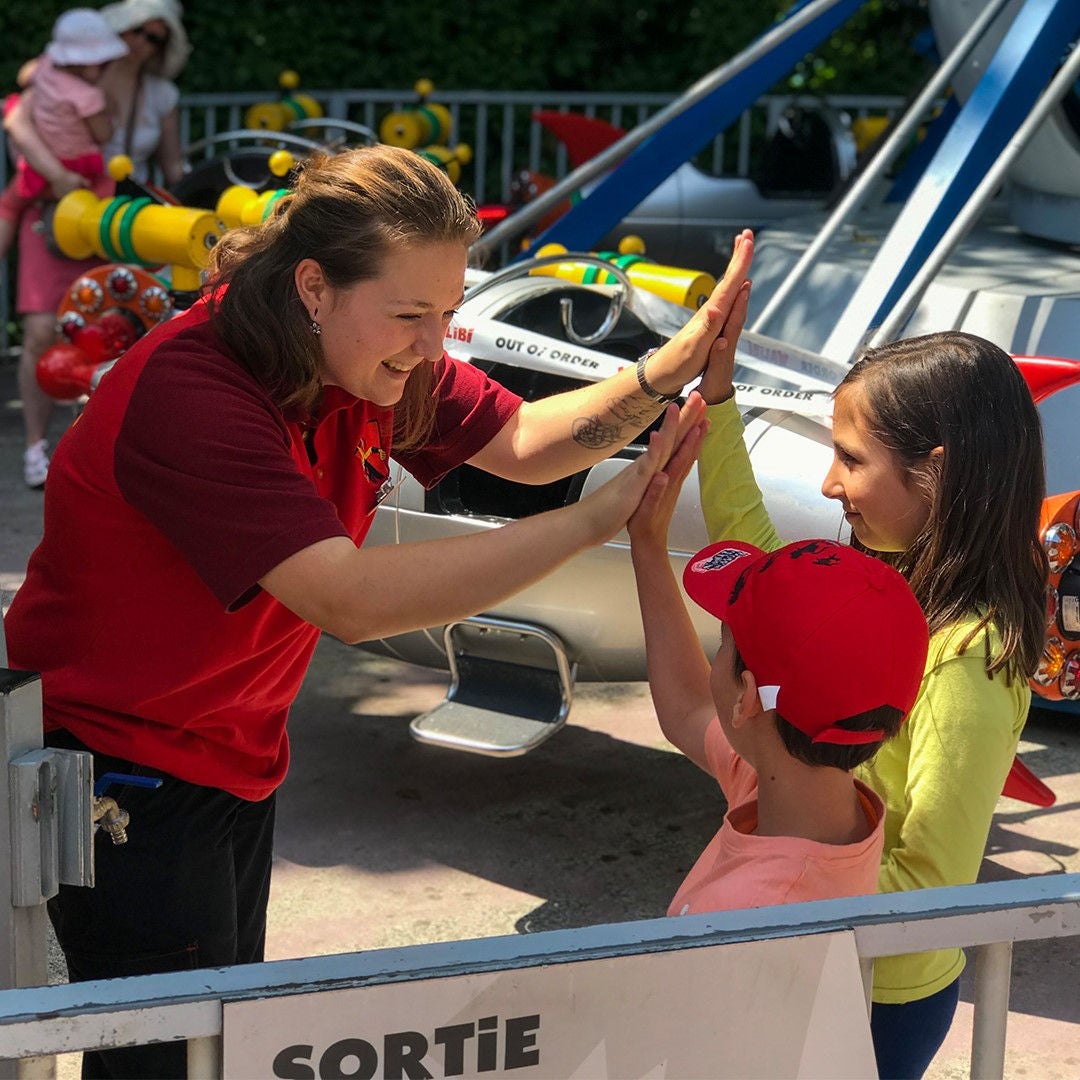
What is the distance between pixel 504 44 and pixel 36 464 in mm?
5570

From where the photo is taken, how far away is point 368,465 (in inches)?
91.9

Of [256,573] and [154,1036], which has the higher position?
[256,573]

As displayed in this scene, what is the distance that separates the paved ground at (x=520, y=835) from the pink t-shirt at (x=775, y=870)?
4.86 feet

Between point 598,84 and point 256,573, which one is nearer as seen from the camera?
point 256,573

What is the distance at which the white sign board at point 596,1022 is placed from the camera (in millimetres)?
1424

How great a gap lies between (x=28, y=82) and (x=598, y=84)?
17.6 ft

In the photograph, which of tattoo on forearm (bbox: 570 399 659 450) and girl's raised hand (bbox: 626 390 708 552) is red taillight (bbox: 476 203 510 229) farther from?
girl's raised hand (bbox: 626 390 708 552)

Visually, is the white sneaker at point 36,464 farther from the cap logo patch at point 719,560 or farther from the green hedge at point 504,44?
the cap logo patch at point 719,560

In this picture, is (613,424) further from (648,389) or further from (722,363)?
(722,363)

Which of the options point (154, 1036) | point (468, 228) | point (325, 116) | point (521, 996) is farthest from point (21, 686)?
point (325, 116)

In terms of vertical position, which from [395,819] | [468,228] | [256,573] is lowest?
[395,819]

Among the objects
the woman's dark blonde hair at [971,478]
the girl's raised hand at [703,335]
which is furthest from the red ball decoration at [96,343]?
the woman's dark blonde hair at [971,478]

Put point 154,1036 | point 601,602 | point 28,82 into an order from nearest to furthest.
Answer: point 154,1036, point 601,602, point 28,82

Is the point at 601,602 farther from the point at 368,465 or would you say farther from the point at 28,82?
the point at 28,82
